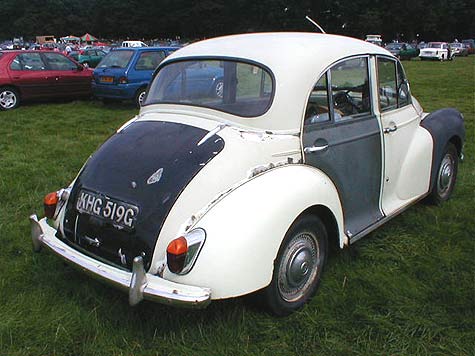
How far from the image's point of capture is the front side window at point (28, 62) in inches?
444

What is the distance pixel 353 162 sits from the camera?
3414 millimetres

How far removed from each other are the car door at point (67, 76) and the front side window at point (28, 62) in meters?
0.19

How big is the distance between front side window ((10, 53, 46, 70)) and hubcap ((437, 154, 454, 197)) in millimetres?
10196

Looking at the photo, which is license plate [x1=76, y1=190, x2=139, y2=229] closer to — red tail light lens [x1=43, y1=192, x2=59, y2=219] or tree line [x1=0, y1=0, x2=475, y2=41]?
red tail light lens [x1=43, y1=192, x2=59, y2=219]

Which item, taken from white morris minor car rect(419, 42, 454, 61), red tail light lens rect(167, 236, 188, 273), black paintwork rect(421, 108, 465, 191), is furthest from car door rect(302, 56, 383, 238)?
white morris minor car rect(419, 42, 454, 61)

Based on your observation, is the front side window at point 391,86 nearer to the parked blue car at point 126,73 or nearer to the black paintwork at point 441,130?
the black paintwork at point 441,130

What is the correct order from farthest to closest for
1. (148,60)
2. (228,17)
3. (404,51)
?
(228,17)
(404,51)
(148,60)

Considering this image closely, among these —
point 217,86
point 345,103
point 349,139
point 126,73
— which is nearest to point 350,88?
point 345,103

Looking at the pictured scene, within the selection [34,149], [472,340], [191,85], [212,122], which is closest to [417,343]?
[472,340]

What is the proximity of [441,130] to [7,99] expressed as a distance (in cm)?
1027

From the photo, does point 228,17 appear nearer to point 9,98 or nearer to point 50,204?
point 9,98

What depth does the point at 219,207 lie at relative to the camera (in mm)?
2641

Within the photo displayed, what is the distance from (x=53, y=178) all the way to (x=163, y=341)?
3.68 meters

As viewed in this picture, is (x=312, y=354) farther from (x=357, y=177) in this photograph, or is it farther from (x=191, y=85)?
(x=191, y=85)
